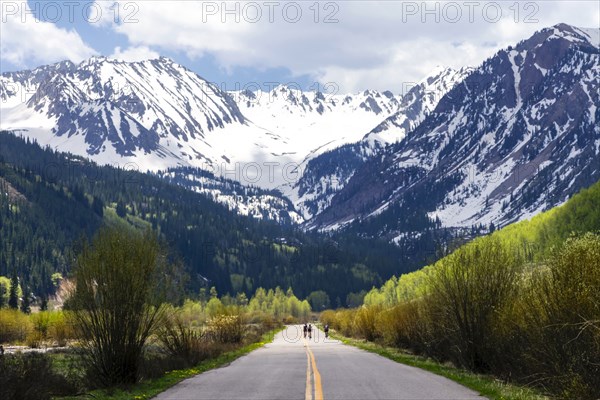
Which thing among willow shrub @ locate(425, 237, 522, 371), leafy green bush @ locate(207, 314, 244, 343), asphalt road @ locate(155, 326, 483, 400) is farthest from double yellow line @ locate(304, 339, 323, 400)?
leafy green bush @ locate(207, 314, 244, 343)

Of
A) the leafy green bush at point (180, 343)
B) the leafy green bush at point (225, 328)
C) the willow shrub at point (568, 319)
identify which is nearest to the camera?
the willow shrub at point (568, 319)

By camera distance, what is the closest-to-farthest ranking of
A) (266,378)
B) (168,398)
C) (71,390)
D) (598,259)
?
1. (598,259)
2. (168,398)
3. (71,390)
4. (266,378)

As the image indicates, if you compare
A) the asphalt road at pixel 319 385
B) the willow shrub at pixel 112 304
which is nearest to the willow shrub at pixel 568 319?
the asphalt road at pixel 319 385

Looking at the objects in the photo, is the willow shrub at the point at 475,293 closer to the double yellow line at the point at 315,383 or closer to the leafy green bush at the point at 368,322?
the double yellow line at the point at 315,383

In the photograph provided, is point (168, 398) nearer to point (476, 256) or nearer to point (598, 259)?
point (598, 259)

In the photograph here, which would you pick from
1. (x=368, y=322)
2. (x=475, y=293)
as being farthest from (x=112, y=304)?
(x=368, y=322)

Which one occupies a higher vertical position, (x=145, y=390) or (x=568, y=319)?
(x=568, y=319)

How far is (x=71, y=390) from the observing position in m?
21.6

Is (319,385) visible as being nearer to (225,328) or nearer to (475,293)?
(475,293)

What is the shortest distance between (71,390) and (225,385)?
15.9 ft

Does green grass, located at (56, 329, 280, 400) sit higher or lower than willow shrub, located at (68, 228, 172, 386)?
lower

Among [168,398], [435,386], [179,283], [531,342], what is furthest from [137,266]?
[531,342]

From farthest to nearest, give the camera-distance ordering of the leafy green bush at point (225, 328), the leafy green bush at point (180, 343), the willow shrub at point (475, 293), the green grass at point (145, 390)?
the leafy green bush at point (225, 328) → the leafy green bush at point (180, 343) → the willow shrub at point (475, 293) → the green grass at point (145, 390)

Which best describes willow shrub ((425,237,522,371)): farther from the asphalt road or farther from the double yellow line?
the double yellow line
